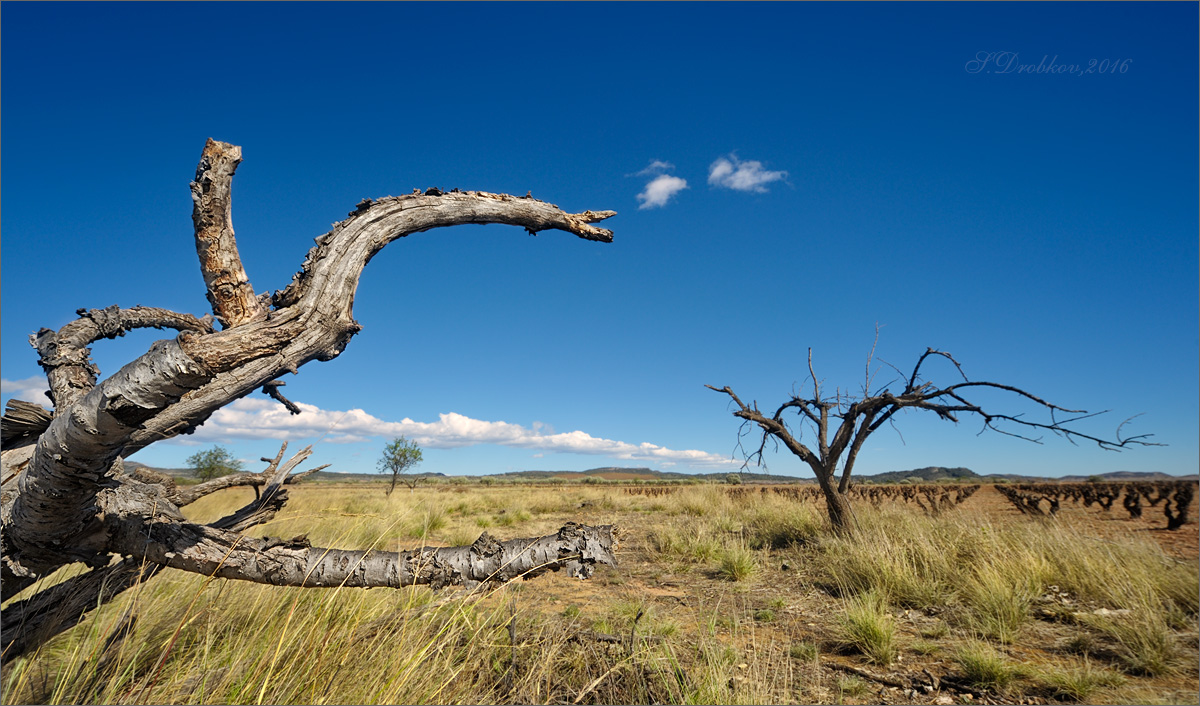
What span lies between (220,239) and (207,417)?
992mm

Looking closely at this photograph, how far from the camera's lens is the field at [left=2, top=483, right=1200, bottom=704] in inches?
107

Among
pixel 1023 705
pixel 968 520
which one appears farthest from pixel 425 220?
pixel 968 520

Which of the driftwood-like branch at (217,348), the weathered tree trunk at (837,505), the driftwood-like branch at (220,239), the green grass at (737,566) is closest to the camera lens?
the driftwood-like branch at (217,348)

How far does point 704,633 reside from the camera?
15.7 ft

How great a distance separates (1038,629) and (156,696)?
286 inches

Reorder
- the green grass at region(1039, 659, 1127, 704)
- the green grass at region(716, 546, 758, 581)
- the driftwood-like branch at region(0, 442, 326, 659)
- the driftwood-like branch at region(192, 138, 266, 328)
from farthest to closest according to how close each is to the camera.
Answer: the green grass at region(716, 546, 758, 581), the green grass at region(1039, 659, 1127, 704), the driftwood-like branch at region(0, 442, 326, 659), the driftwood-like branch at region(192, 138, 266, 328)

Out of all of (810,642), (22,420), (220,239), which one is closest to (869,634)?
(810,642)

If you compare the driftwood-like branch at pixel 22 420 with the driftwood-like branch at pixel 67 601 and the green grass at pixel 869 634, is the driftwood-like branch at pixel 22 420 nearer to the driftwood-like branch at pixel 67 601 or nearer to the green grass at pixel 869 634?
the driftwood-like branch at pixel 67 601

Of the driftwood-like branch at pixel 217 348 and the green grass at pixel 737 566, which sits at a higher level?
the driftwood-like branch at pixel 217 348

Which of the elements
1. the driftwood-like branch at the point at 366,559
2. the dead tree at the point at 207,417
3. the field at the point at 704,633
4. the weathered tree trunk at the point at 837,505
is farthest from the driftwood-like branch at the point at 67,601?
the weathered tree trunk at the point at 837,505

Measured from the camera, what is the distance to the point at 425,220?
2262 millimetres

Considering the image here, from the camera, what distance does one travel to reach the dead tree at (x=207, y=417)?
1.81 meters

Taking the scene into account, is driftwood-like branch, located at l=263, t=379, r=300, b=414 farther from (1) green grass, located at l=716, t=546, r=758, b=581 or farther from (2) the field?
(1) green grass, located at l=716, t=546, r=758, b=581

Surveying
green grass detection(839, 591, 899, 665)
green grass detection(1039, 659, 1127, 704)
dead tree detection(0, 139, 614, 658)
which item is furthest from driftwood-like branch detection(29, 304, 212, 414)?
green grass detection(1039, 659, 1127, 704)
